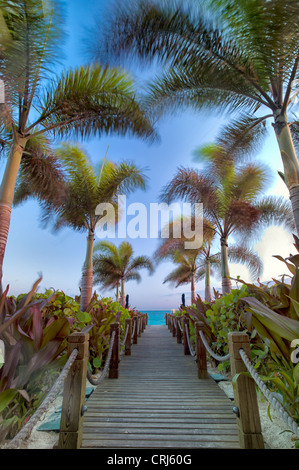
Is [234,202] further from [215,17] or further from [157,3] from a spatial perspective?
[157,3]

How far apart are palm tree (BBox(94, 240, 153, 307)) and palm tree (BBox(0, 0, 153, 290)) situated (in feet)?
47.4

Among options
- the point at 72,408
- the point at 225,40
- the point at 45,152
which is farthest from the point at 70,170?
the point at 72,408

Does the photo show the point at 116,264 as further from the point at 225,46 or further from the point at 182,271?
the point at 225,46

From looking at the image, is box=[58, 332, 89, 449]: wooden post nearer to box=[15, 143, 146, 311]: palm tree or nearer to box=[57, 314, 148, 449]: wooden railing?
box=[57, 314, 148, 449]: wooden railing

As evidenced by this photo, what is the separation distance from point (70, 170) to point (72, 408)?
910cm

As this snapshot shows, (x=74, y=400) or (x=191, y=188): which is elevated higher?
(x=191, y=188)

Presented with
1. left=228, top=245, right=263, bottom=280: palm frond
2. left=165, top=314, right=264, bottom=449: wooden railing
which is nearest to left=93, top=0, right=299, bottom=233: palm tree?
left=165, top=314, right=264, bottom=449: wooden railing

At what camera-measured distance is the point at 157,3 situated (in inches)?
198

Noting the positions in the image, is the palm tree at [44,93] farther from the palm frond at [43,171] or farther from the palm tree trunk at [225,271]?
the palm tree trunk at [225,271]

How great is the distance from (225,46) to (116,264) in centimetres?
1893

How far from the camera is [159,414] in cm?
261

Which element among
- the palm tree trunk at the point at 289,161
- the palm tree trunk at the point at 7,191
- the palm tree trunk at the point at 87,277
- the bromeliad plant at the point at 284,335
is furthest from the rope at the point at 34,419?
the palm tree trunk at the point at 87,277

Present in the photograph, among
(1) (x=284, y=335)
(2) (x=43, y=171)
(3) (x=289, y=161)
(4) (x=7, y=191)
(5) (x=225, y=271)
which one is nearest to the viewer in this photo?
(1) (x=284, y=335)

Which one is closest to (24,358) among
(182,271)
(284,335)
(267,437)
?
(284,335)
